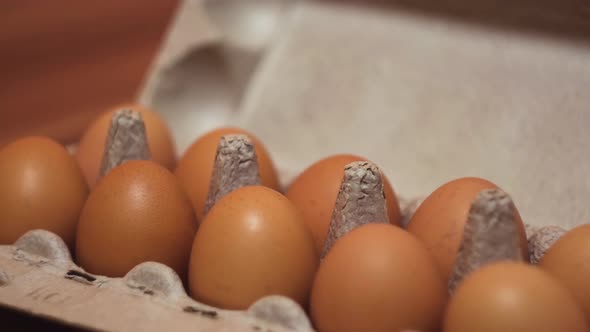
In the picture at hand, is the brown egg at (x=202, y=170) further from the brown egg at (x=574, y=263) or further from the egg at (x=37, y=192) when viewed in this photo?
A: the brown egg at (x=574, y=263)

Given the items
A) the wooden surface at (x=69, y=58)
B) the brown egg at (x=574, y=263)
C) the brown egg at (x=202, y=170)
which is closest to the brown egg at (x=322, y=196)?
the brown egg at (x=202, y=170)

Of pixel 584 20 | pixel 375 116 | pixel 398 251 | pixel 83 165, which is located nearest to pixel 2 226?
pixel 83 165

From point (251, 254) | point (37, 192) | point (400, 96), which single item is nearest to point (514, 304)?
point (251, 254)

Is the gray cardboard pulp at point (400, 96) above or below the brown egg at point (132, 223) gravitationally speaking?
above

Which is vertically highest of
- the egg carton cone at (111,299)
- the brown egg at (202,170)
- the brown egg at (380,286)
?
the brown egg at (202,170)

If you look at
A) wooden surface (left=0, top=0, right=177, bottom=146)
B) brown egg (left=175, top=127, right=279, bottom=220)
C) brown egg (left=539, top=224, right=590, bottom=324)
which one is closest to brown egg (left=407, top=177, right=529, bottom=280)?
brown egg (left=539, top=224, right=590, bottom=324)

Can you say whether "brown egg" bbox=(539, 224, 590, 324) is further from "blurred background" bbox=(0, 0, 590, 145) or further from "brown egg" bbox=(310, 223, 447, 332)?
"blurred background" bbox=(0, 0, 590, 145)
